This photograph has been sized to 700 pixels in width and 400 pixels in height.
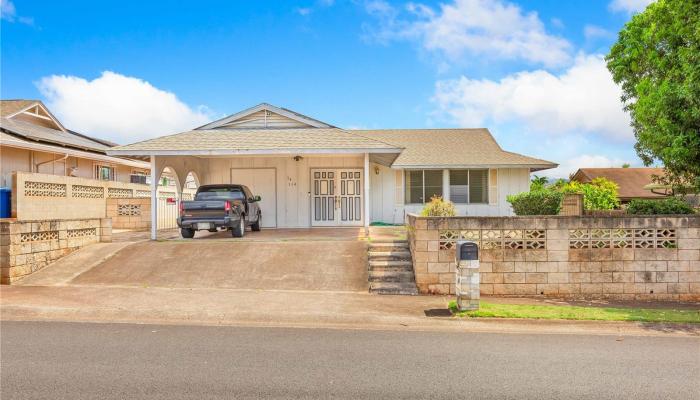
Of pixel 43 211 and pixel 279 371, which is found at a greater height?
pixel 43 211

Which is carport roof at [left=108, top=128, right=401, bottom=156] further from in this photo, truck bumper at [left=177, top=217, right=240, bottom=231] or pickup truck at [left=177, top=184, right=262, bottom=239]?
truck bumper at [left=177, top=217, right=240, bottom=231]

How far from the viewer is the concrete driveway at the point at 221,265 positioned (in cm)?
1124

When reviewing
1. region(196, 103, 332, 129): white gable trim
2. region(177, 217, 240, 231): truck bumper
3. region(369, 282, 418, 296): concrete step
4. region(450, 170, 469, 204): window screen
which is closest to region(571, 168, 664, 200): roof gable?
region(450, 170, 469, 204): window screen

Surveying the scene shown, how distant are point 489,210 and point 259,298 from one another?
13.8 m

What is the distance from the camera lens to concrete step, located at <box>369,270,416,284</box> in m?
11.3

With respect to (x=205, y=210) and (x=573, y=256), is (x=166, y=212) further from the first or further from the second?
(x=573, y=256)

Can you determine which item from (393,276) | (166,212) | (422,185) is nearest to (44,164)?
(166,212)

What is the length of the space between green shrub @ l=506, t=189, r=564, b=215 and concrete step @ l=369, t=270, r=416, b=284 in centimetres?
662

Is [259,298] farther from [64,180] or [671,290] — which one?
[64,180]

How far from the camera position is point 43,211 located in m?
18.7

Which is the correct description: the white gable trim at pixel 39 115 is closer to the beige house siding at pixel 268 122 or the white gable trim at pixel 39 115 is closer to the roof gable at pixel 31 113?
the roof gable at pixel 31 113

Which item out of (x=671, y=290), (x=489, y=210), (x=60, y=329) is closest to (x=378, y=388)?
(x=60, y=329)

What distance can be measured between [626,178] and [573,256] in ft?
103

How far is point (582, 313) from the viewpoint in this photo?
879cm
